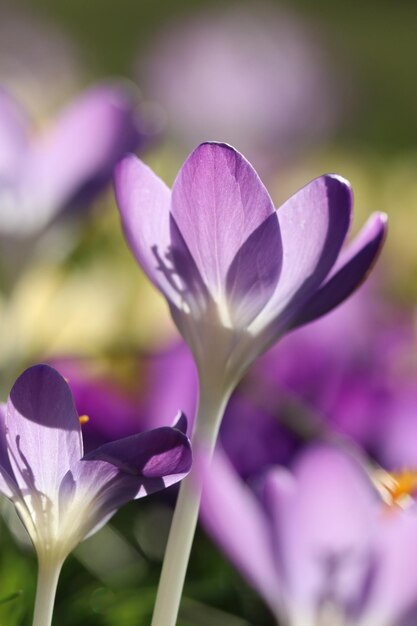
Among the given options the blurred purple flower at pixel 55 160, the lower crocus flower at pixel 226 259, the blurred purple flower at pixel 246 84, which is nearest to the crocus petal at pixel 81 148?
the blurred purple flower at pixel 55 160

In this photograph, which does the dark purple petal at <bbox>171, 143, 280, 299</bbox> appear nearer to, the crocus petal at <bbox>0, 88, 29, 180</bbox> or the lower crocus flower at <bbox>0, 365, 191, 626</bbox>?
the lower crocus flower at <bbox>0, 365, 191, 626</bbox>

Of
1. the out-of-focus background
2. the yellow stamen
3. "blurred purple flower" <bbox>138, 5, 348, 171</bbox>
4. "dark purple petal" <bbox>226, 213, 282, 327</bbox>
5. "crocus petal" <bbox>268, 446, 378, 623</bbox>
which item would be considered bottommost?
"blurred purple flower" <bbox>138, 5, 348, 171</bbox>

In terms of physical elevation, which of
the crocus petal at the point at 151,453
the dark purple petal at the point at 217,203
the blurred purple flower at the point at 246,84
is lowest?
the blurred purple flower at the point at 246,84

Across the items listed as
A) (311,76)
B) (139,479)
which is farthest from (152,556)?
(311,76)

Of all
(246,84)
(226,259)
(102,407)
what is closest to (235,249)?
(226,259)

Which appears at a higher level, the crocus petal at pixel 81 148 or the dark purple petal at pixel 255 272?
the dark purple petal at pixel 255 272

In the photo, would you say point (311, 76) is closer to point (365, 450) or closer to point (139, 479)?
point (365, 450)

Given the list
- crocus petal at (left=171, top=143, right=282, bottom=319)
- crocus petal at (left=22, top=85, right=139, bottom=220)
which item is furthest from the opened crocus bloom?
crocus petal at (left=22, top=85, right=139, bottom=220)

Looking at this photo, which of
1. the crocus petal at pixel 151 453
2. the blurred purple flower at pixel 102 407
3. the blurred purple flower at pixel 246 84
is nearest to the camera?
the crocus petal at pixel 151 453

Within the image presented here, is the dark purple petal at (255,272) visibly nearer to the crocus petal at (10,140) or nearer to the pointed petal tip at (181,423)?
the pointed petal tip at (181,423)

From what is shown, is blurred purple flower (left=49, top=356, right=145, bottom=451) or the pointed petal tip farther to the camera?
blurred purple flower (left=49, top=356, right=145, bottom=451)
